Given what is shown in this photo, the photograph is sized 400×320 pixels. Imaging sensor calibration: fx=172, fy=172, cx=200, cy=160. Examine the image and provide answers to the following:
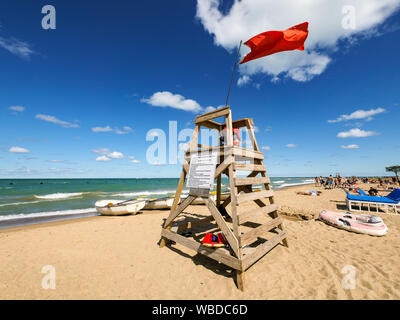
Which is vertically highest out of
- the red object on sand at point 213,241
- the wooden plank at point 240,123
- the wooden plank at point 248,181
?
the wooden plank at point 240,123

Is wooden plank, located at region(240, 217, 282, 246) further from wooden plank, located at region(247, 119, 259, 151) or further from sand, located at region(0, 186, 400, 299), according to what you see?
wooden plank, located at region(247, 119, 259, 151)

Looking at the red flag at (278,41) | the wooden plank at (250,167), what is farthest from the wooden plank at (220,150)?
the red flag at (278,41)

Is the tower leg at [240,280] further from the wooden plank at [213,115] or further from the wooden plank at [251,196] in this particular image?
the wooden plank at [213,115]

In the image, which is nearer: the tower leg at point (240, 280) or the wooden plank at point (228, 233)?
the tower leg at point (240, 280)

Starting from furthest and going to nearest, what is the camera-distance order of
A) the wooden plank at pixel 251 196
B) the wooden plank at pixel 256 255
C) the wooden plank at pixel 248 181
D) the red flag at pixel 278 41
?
1. the red flag at pixel 278 41
2. the wooden plank at pixel 248 181
3. the wooden plank at pixel 251 196
4. the wooden plank at pixel 256 255

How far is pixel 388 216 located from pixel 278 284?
32.0 ft

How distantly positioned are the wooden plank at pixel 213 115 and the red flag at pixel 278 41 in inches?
72.3

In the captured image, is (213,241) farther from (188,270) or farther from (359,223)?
(359,223)

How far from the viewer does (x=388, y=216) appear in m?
9.01

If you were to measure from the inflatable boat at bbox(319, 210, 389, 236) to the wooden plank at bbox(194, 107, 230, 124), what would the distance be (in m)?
6.98

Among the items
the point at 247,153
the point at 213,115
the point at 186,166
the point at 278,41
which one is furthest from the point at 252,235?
the point at 278,41

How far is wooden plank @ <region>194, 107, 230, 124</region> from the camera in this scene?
171 inches

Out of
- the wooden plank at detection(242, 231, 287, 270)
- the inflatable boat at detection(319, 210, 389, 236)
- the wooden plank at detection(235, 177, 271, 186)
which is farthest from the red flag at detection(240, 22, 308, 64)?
the inflatable boat at detection(319, 210, 389, 236)

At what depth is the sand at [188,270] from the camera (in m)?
3.50
